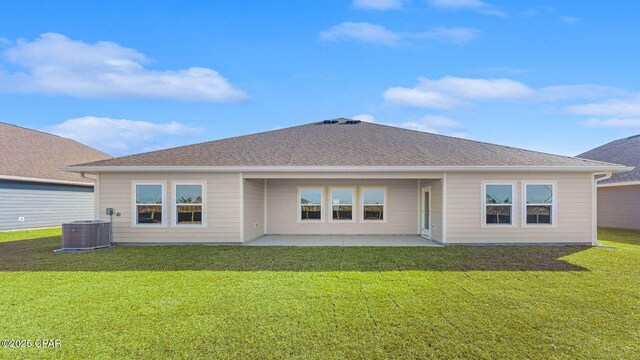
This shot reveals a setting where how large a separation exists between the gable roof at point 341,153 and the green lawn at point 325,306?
9.76 ft

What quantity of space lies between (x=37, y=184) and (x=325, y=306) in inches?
637

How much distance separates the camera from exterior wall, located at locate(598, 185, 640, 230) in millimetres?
15000

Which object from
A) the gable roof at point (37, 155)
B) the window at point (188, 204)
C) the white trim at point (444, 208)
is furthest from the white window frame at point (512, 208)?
the gable roof at point (37, 155)

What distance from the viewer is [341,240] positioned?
36.9 feet

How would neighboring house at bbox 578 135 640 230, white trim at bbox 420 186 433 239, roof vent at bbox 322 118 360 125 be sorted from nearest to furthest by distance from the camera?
1. white trim at bbox 420 186 433 239
2. neighboring house at bbox 578 135 640 230
3. roof vent at bbox 322 118 360 125

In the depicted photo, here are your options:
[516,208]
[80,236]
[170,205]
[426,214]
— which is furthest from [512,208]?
[80,236]

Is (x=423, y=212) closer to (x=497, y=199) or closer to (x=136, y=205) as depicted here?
(x=497, y=199)

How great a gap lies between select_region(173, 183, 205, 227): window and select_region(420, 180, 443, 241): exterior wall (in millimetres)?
7104

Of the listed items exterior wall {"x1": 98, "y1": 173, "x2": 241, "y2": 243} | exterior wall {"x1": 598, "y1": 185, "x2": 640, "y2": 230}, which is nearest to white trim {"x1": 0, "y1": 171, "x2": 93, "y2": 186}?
exterior wall {"x1": 98, "y1": 173, "x2": 241, "y2": 243}

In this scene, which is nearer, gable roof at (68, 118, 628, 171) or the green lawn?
the green lawn

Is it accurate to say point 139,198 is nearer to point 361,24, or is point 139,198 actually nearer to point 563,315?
point 361,24

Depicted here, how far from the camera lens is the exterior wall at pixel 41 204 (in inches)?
548

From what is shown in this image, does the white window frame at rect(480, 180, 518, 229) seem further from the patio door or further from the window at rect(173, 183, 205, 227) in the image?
the window at rect(173, 183, 205, 227)

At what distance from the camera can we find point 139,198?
10.5 m
